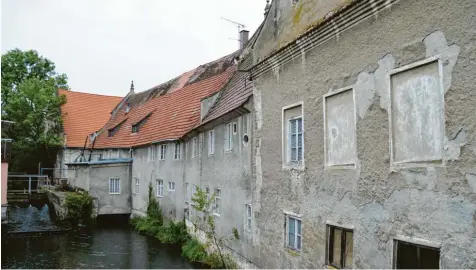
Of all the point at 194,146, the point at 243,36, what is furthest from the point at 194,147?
the point at 243,36

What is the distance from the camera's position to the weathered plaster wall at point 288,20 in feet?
25.3

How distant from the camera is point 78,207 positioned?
78.4 feet

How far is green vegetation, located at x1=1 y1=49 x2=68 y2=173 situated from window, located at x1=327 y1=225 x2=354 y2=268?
28.7 metres

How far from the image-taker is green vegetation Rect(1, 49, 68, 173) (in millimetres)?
31984

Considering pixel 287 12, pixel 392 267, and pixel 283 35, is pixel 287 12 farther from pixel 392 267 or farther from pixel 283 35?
pixel 392 267

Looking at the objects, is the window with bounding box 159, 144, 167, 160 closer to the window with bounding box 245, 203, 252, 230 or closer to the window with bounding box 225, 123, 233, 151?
the window with bounding box 225, 123, 233, 151

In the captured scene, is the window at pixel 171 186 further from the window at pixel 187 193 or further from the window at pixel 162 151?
the window at pixel 187 193

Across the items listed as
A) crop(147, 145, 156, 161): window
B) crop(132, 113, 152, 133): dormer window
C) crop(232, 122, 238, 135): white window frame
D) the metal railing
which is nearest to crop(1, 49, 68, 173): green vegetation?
the metal railing

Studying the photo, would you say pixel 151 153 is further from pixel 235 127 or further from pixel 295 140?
pixel 295 140

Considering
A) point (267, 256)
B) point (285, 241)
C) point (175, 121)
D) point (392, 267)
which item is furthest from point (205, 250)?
point (392, 267)

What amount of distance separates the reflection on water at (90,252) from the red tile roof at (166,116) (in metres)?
5.29

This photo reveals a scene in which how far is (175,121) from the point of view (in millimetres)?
22500

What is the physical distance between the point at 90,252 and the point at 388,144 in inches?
614

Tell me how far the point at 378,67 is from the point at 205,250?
11.2 m
